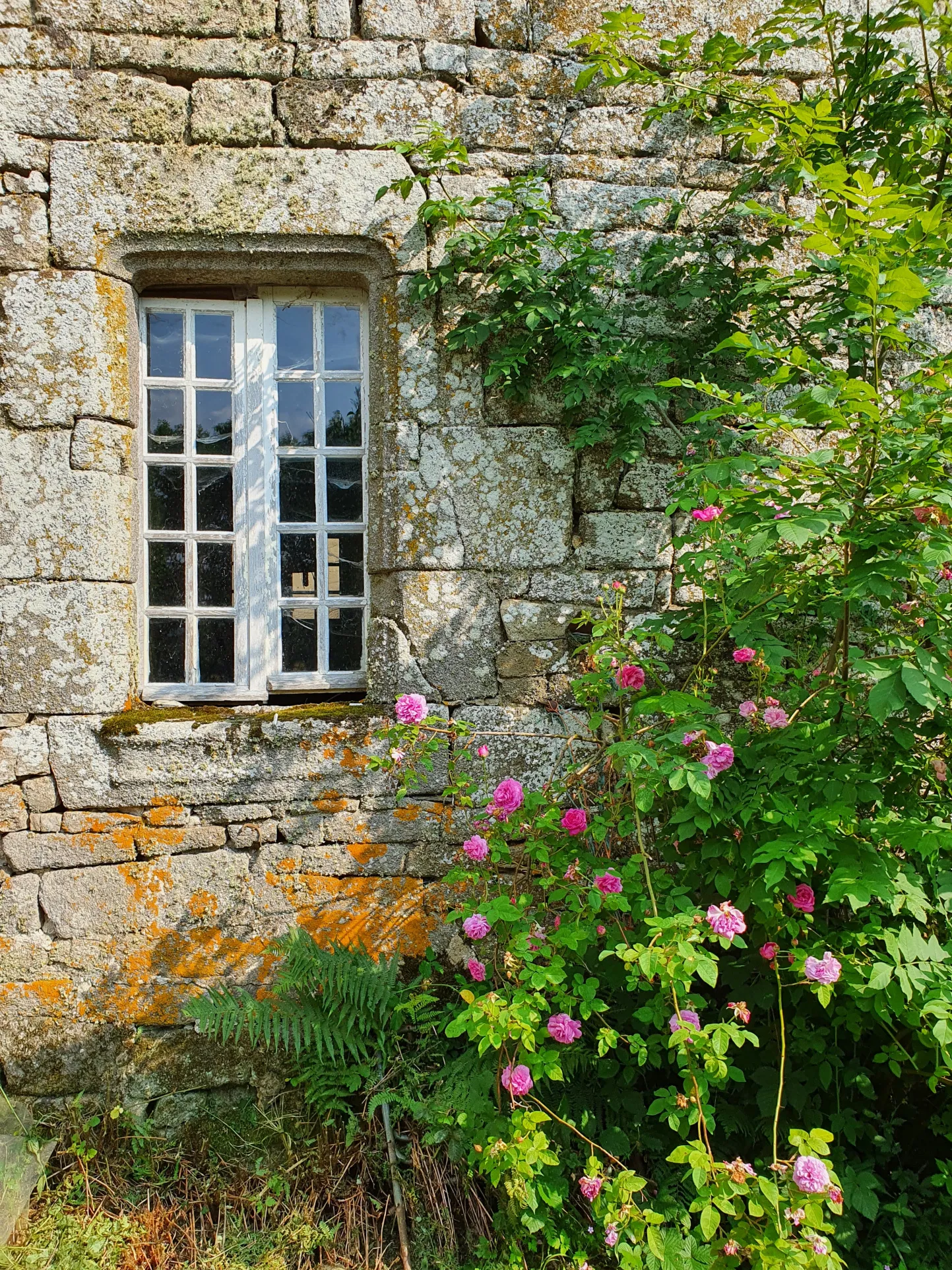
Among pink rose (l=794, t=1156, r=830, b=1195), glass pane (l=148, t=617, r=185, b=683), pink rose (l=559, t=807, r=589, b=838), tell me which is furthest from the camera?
glass pane (l=148, t=617, r=185, b=683)

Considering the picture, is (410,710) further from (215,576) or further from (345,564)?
(215,576)

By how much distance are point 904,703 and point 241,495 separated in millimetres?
2295

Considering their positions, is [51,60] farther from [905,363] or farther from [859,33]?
[905,363]

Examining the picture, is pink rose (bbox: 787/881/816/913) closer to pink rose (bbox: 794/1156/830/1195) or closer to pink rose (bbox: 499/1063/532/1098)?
pink rose (bbox: 794/1156/830/1195)

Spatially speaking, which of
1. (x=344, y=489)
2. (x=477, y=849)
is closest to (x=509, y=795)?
(x=477, y=849)

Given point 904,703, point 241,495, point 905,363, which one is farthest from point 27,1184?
point 905,363

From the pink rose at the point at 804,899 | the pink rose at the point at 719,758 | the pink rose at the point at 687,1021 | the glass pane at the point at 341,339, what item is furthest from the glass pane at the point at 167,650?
the pink rose at the point at 804,899

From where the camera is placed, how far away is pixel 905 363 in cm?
313

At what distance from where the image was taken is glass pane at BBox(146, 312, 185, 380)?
9.71 feet

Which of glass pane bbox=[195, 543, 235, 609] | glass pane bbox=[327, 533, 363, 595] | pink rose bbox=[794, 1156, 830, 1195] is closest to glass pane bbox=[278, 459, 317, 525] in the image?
glass pane bbox=[327, 533, 363, 595]

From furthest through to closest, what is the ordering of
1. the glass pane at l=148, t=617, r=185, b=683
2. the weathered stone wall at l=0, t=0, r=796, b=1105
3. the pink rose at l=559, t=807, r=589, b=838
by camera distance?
the glass pane at l=148, t=617, r=185, b=683, the weathered stone wall at l=0, t=0, r=796, b=1105, the pink rose at l=559, t=807, r=589, b=838

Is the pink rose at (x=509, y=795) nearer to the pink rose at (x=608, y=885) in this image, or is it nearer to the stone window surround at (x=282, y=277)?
the pink rose at (x=608, y=885)

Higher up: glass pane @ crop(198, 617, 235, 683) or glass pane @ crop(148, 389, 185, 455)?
glass pane @ crop(148, 389, 185, 455)

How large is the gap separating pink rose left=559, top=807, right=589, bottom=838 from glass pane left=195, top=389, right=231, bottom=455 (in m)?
1.84
